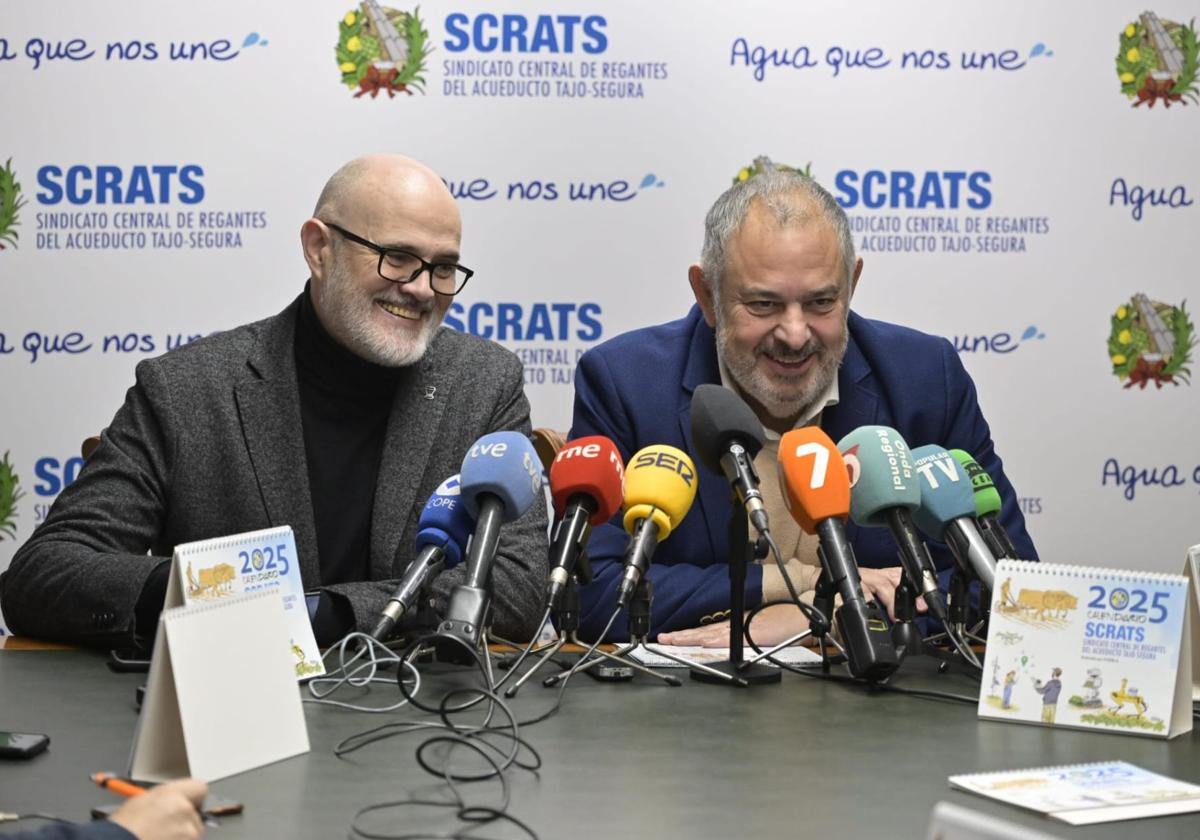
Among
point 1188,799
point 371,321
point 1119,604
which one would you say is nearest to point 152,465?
point 371,321

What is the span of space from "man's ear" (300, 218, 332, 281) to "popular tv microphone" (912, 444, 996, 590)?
1464mm

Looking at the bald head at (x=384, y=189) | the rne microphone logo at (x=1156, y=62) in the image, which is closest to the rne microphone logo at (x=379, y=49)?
the bald head at (x=384, y=189)

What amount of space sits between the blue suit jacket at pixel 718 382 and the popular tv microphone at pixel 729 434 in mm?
713

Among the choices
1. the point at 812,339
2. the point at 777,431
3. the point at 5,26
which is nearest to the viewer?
the point at 812,339

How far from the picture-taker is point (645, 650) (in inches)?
82.5

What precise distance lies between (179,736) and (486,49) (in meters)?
3.14

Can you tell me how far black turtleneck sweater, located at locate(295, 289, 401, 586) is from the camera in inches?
109

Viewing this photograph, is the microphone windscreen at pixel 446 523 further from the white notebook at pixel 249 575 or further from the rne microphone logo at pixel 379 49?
the rne microphone logo at pixel 379 49

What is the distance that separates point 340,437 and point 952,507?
1.39 m

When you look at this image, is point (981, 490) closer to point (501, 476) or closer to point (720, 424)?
point (720, 424)

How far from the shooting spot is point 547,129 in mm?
4203

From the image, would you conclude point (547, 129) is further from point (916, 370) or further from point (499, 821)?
point (499, 821)

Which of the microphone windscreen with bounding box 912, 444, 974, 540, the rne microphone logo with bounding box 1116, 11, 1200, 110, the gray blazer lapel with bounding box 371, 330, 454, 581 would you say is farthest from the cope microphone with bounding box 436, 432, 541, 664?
the rne microphone logo with bounding box 1116, 11, 1200, 110

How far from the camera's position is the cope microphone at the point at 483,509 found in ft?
5.22
